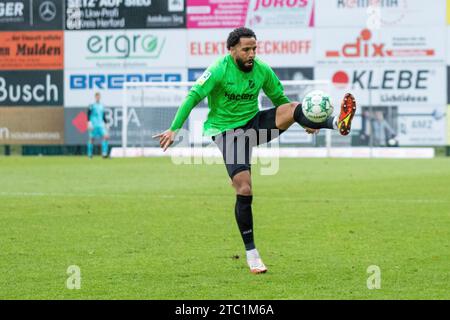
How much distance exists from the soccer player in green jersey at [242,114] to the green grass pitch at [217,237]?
737 millimetres

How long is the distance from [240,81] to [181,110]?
2.08 feet

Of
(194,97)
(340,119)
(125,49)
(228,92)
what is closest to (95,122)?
(125,49)

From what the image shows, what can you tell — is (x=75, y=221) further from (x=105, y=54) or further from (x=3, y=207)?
(x=105, y=54)

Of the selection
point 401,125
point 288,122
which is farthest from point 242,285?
point 401,125

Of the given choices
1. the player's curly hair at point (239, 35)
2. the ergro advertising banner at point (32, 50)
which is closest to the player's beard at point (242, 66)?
the player's curly hair at point (239, 35)

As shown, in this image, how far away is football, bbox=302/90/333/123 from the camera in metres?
9.81

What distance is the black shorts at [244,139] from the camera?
9977 millimetres

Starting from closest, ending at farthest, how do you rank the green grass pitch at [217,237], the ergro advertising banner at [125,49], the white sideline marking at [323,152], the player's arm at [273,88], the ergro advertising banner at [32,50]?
the green grass pitch at [217,237], the player's arm at [273,88], the white sideline marking at [323,152], the ergro advertising banner at [125,49], the ergro advertising banner at [32,50]

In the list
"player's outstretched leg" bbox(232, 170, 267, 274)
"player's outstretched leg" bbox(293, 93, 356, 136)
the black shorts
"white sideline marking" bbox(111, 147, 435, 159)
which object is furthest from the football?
"white sideline marking" bbox(111, 147, 435, 159)

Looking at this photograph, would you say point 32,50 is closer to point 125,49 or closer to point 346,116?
point 125,49

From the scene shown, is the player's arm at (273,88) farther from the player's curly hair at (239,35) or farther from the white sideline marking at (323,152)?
the white sideline marking at (323,152)

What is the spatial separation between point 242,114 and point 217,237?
2474 mm

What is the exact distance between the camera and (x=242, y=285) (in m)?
8.62

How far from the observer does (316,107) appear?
9805 mm
